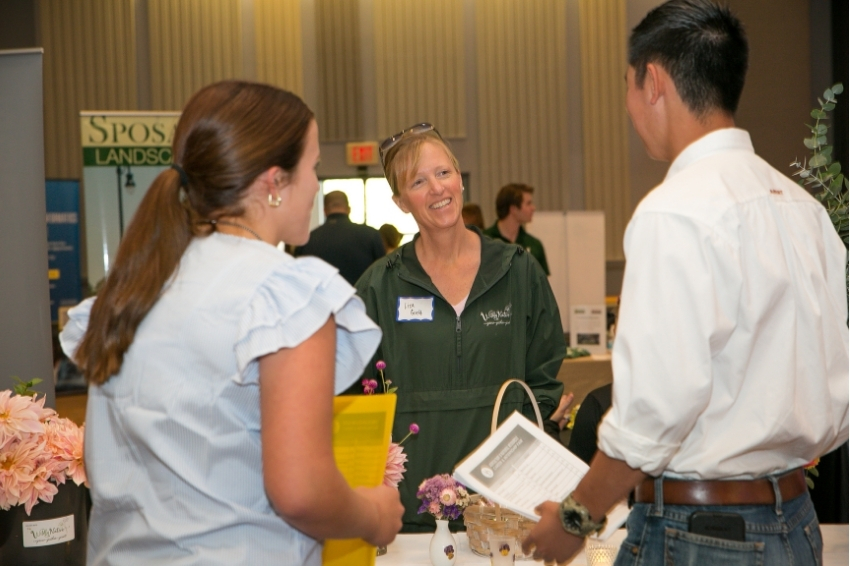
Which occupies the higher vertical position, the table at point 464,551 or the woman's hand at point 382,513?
the woman's hand at point 382,513

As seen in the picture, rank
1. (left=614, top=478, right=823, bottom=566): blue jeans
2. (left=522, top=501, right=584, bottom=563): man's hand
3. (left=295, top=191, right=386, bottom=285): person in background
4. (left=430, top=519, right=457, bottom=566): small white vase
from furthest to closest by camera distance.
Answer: (left=295, top=191, right=386, bottom=285): person in background, (left=430, top=519, right=457, bottom=566): small white vase, (left=522, top=501, right=584, bottom=563): man's hand, (left=614, top=478, right=823, bottom=566): blue jeans

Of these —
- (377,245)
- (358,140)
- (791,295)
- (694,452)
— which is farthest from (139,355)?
(358,140)

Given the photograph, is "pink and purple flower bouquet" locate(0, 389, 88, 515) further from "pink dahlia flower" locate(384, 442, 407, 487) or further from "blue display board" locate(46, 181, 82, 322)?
"blue display board" locate(46, 181, 82, 322)

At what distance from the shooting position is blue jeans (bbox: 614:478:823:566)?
50.8 inches

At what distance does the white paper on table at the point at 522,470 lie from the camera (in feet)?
4.99

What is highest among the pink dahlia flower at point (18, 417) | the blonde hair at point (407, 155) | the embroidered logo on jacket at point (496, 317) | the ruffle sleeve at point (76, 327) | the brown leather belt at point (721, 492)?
the blonde hair at point (407, 155)

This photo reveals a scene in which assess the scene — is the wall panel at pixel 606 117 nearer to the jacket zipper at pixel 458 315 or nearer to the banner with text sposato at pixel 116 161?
the banner with text sposato at pixel 116 161

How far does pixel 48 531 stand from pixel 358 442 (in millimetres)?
901

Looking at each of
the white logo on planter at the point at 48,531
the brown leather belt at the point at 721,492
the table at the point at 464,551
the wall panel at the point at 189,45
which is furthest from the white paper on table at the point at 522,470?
the wall panel at the point at 189,45

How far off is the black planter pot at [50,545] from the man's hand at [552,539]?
986mm

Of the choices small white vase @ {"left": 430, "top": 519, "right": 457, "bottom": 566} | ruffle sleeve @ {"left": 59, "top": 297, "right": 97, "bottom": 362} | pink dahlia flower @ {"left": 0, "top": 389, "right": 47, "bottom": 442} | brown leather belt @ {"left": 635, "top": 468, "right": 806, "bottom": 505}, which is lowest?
small white vase @ {"left": 430, "top": 519, "right": 457, "bottom": 566}

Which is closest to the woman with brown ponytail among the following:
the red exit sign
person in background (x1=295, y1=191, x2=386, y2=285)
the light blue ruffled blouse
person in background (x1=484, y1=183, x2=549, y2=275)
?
the light blue ruffled blouse

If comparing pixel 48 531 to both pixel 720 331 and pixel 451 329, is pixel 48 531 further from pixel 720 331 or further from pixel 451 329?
pixel 720 331

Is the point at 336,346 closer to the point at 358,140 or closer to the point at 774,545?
the point at 774,545
